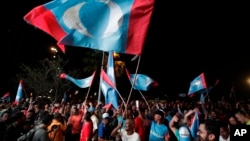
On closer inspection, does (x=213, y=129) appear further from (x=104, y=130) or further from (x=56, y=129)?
(x=104, y=130)

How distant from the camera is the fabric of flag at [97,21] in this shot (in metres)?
6.66

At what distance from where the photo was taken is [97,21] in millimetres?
6879

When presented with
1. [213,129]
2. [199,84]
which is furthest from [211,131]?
[199,84]

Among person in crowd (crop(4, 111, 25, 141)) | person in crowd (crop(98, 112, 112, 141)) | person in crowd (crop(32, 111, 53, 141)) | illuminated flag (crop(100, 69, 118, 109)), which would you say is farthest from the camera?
illuminated flag (crop(100, 69, 118, 109))

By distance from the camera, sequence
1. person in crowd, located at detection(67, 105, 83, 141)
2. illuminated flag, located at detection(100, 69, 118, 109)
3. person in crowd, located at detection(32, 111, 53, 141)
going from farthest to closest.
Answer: illuminated flag, located at detection(100, 69, 118, 109), person in crowd, located at detection(67, 105, 83, 141), person in crowd, located at detection(32, 111, 53, 141)

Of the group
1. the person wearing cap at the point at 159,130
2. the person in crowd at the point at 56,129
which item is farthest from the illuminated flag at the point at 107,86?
the person wearing cap at the point at 159,130

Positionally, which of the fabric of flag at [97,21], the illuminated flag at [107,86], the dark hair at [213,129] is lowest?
the dark hair at [213,129]

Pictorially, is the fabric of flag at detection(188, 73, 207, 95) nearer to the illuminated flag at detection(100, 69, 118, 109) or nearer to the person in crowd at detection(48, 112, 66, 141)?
the illuminated flag at detection(100, 69, 118, 109)

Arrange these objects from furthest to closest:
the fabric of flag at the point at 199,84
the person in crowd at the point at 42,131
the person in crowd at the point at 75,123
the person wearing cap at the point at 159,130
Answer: the fabric of flag at the point at 199,84 < the person in crowd at the point at 75,123 < the person wearing cap at the point at 159,130 < the person in crowd at the point at 42,131

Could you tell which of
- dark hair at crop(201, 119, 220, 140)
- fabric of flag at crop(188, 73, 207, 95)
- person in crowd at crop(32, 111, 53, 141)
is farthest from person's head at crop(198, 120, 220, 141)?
fabric of flag at crop(188, 73, 207, 95)

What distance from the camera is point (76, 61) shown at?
4138 centimetres

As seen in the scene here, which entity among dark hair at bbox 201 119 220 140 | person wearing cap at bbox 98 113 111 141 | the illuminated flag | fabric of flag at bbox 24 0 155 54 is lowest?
person wearing cap at bbox 98 113 111 141

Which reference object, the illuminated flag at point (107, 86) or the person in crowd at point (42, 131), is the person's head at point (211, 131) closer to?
the person in crowd at point (42, 131)

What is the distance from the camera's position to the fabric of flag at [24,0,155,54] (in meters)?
6.66
